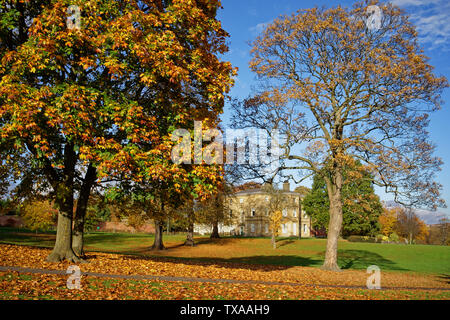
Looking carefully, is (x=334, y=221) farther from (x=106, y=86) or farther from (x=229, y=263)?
(x=106, y=86)

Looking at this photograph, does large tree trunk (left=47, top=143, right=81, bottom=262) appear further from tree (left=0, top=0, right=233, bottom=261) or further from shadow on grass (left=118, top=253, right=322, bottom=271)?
shadow on grass (left=118, top=253, right=322, bottom=271)

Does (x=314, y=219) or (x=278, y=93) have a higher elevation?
(x=278, y=93)

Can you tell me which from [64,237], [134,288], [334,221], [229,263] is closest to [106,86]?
[64,237]

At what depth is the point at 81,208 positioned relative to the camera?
15.6 meters

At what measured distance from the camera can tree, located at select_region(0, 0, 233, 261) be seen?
10.8 metres

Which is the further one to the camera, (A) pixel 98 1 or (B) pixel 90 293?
(A) pixel 98 1

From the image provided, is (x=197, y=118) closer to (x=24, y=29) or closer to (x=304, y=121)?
(x=24, y=29)

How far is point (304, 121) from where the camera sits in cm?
2130

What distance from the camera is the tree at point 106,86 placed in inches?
424

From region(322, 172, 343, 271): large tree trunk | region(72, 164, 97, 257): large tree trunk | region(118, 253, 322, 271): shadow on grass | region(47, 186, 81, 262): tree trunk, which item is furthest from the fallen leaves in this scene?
region(322, 172, 343, 271): large tree trunk

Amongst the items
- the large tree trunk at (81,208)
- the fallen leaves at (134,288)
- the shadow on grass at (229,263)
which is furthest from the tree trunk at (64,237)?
the shadow on grass at (229,263)

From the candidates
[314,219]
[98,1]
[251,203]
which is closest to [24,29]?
[98,1]

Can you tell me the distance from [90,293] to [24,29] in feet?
34.9

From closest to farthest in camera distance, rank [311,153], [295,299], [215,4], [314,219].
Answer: [295,299] → [215,4] → [311,153] → [314,219]
